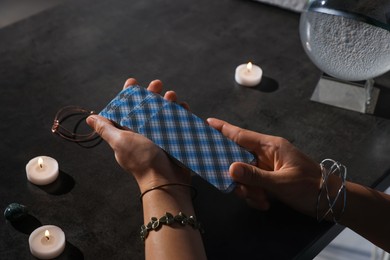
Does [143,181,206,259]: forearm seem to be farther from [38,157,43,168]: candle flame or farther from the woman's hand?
[38,157,43,168]: candle flame

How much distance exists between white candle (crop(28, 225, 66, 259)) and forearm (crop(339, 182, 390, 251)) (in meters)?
0.48

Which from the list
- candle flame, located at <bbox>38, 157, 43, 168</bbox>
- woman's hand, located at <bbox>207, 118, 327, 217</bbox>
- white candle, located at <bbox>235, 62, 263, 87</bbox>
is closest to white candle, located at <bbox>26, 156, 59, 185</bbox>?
candle flame, located at <bbox>38, 157, 43, 168</bbox>

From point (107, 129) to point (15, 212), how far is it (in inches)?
8.4

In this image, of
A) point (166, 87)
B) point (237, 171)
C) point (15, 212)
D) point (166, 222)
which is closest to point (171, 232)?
point (166, 222)

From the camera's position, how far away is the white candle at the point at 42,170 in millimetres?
1017

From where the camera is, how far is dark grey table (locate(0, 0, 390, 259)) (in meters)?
0.96

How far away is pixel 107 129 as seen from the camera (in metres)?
1.00

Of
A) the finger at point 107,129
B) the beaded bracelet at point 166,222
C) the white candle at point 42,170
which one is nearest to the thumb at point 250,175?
the beaded bracelet at point 166,222

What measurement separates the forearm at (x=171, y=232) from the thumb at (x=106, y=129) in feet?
0.41

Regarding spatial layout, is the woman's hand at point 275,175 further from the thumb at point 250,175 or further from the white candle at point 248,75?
the white candle at point 248,75

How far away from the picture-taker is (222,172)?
0.95 metres

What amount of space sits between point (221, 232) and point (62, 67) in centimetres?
60

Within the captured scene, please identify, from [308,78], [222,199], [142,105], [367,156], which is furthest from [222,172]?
[308,78]

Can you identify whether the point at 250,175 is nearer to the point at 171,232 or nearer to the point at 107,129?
the point at 171,232
